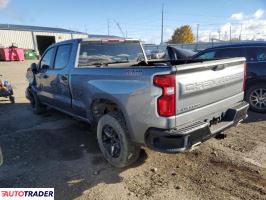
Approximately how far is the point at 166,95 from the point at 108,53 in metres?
2.54

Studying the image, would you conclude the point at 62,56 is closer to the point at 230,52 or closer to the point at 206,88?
the point at 206,88

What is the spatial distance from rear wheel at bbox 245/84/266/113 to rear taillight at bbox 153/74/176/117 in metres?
4.44

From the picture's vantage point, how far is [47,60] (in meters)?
6.02

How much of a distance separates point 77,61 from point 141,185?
2477 millimetres

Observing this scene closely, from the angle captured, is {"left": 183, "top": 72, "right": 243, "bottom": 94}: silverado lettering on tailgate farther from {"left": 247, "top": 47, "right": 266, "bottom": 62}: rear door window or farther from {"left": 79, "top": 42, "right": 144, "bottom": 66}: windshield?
{"left": 247, "top": 47, "right": 266, "bottom": 62}: rear door window

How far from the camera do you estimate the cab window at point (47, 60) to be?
5.77 meters

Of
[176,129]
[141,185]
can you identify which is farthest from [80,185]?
[176,129]

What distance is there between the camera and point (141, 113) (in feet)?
10.1

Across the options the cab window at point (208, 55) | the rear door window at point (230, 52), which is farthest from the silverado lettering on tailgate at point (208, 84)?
the cab window at point (208, 55)

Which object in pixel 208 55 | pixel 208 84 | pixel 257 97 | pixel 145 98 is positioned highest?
pixel 208 55

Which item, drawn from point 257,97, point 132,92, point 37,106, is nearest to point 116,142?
point 132,92

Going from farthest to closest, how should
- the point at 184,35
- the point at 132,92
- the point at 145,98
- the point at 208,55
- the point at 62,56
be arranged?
1. the point at 184,35
2. the point at 208,55
3. the point at 62,56
4. the point at 132,92
5. the point at 145,98

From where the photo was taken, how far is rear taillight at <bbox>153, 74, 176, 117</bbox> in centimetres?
280

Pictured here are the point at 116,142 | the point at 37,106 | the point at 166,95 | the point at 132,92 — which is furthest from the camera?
the point at 37,106
